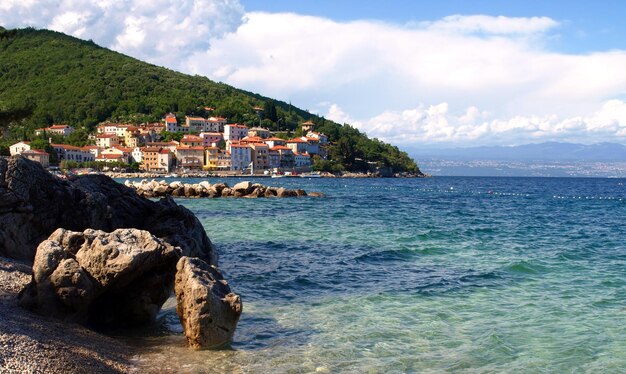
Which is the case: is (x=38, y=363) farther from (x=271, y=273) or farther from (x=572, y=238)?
(x=572, y=238)

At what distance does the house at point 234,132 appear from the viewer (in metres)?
158

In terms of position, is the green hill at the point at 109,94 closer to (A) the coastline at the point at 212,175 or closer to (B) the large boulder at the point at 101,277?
(A) the coastline at the point at 212,175

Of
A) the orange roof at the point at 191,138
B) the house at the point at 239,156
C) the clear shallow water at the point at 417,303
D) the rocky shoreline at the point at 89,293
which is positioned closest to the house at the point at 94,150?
the orange roof at the point at 191,138

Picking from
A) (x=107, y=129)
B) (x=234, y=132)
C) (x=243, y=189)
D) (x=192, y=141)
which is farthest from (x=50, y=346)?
(x=234, y=132)

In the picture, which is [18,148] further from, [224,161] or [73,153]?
[224,161]

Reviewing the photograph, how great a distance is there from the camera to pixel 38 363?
288 inches

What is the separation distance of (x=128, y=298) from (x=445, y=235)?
736 inches

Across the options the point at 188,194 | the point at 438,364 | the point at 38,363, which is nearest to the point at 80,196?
the point at 38,363

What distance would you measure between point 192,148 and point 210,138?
47.5 ft

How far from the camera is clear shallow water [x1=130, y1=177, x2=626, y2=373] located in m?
9.52

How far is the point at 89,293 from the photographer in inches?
387

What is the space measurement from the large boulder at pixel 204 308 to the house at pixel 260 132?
510 ft

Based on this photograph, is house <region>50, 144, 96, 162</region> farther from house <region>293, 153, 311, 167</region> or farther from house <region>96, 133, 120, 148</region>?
house <region>293, 153, 311, 167</region>

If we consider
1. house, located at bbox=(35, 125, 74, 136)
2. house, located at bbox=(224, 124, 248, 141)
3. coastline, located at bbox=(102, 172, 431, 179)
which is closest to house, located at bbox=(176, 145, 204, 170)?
coastline, located at bbox=(102, 172, 431, 179)
